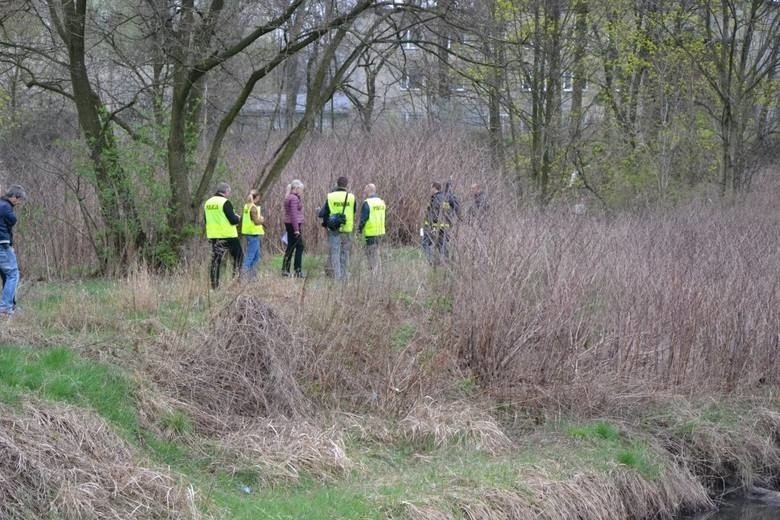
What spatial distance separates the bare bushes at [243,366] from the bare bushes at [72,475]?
185 centimetres

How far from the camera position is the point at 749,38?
24.1 meters

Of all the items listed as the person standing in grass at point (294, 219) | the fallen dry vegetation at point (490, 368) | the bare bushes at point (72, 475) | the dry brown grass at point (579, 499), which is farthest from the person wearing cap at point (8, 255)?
the dry brown grass at point (579, 499)

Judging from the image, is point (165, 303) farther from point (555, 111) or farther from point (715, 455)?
point (555, 111)

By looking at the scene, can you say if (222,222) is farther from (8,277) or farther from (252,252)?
(8,277)

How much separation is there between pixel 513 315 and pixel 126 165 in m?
7.10

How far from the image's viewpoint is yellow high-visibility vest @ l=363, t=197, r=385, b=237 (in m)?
16.5

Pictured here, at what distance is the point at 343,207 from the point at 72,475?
8.82 metres

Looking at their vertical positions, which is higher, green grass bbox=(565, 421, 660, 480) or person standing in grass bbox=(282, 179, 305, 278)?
person standing in grass bbox=(282, 179, 305, 278)

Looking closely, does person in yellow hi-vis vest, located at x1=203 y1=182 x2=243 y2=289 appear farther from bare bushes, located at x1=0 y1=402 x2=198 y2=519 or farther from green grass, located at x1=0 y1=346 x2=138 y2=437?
bare bushes, located at x1=0 y1=402 x2=198 y2=519

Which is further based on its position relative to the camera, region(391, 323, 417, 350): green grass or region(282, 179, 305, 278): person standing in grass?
region(282, 179, 305, 278): person standing in grass

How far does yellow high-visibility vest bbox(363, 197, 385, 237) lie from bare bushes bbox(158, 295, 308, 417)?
5290 millimetres

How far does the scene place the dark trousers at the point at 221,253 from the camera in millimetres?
14000

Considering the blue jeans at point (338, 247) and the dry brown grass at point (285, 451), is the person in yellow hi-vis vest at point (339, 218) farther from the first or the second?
the dry brown grass at point (285, 451)

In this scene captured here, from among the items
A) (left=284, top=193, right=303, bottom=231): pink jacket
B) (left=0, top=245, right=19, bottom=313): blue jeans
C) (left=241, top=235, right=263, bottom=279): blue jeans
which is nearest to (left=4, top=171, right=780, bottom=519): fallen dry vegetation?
(left=0, top=245, right=19, bottom=313): blue jeans
